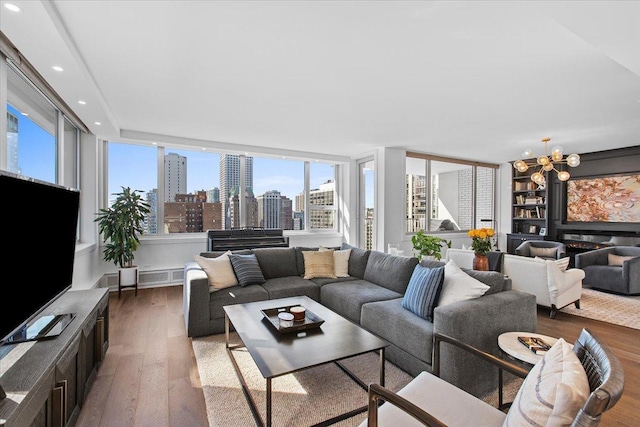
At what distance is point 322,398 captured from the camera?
207 cm

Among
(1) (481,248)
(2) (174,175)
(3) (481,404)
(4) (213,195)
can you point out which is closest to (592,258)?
(1) (481,248)

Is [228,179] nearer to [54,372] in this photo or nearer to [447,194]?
[54,372]

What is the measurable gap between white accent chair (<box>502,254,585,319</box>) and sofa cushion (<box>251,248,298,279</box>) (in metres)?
2.75

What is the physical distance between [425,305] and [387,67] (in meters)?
2.02

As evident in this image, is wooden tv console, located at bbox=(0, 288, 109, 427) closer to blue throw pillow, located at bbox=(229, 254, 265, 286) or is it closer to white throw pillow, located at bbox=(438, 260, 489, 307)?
blue throw pillow, located at bbox=(229, 254, 265, 286)

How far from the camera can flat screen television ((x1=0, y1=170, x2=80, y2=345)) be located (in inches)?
52.9

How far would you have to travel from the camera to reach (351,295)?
3.15 m

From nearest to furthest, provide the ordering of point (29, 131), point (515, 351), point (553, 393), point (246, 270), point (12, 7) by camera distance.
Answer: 1. point (553, 393)
2. point (12, 7)
3. point (515, 351)
4. point (29, 131)
5. point (246, 270)

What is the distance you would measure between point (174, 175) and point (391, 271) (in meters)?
4.32

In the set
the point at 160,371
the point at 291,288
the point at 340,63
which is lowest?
the point at 160,371

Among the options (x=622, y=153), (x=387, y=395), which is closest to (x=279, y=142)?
(x=387, y=395)

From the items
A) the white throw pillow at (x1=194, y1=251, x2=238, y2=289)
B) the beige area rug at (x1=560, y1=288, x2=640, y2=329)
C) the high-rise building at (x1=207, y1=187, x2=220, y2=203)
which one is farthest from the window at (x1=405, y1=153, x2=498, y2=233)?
the white throw pillow at (x1=194, y1=251, x2=238, y2=289)

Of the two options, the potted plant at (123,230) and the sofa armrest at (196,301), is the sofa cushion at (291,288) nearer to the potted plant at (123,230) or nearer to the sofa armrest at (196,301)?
the sofa armrest at (196,301)

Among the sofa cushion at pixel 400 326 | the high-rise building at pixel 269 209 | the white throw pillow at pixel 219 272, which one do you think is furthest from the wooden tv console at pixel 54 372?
the high-rise building at pixel 269 209
